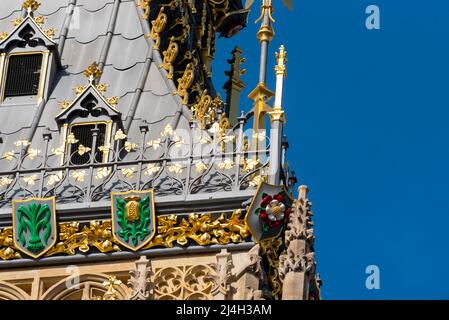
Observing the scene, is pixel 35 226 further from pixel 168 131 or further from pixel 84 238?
pixel 168 131

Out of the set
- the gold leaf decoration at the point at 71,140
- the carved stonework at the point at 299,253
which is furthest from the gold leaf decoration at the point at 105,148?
the carved stonework at the point at 299,253

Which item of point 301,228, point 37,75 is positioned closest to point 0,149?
point 37,75

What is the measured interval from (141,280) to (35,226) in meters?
2.86

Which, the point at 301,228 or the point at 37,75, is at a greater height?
the point at 37,75

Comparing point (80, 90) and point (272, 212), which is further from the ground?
point (80, 90)

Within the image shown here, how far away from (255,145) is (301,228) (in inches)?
136

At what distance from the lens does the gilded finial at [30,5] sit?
225ft

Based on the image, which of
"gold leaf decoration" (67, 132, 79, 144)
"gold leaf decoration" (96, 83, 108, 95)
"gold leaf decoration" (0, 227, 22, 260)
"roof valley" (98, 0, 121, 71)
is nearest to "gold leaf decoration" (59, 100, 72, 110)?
"gold leaf decoration" (96, 83, 108, 95)

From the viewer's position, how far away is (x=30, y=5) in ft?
225

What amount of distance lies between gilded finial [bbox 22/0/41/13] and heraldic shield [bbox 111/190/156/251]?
687 cm

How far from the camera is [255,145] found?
64.1m

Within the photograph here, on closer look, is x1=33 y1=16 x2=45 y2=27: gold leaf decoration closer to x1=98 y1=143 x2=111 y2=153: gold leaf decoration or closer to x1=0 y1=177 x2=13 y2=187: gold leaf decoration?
x1=98 y1=143 x2=111 y2=153: gold leaf decoration

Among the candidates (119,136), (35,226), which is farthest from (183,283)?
(119,136)
